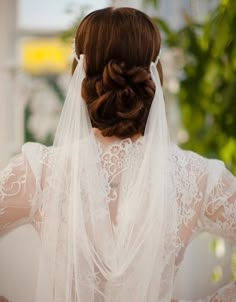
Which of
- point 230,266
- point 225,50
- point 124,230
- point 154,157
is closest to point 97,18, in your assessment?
point 154,157

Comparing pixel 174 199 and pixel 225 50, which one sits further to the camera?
pixel 225 50

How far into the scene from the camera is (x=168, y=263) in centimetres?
176

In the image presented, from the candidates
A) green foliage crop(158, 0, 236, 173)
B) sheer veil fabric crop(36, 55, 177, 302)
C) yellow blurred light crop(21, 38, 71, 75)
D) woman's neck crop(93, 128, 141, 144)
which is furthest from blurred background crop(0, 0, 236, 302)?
yellow blurred light crop(21, 38, 71, 75)

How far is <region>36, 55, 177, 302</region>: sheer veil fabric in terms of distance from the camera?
171cm

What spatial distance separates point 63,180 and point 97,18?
1.25 ft

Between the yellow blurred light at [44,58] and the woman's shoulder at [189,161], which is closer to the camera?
the woman's shoulder at [189,161]

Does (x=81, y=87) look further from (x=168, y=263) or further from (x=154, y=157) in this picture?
(x=168, y=263)

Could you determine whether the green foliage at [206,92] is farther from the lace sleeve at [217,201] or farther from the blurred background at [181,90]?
the lace sleeve at [217,201]

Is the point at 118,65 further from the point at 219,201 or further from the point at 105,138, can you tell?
the point at 219,201

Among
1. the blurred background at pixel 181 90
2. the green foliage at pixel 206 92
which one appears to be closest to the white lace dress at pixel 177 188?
the blurred background at pixel 181 90

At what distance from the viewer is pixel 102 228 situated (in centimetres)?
171

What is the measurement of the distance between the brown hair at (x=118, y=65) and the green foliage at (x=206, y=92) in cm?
128

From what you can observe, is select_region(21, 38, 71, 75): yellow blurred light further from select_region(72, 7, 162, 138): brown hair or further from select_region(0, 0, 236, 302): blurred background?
select_region(72, 7, 162, 138): brown hair

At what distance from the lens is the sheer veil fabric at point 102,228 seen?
5.63ft
